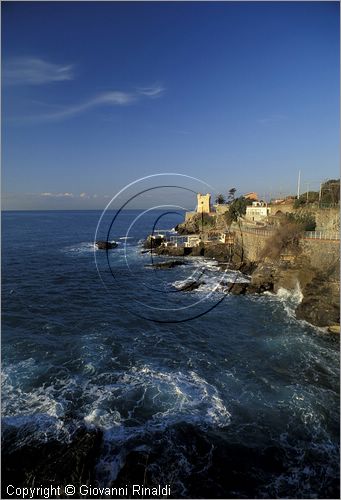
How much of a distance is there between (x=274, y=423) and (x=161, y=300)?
17047 millimetres

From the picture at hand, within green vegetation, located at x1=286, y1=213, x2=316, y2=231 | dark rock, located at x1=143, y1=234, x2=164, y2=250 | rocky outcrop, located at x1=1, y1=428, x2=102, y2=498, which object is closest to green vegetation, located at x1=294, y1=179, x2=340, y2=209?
green vegetation, located at x1=286, y1=213, x2=316, y2=231

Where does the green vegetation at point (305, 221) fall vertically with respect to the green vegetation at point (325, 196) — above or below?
below

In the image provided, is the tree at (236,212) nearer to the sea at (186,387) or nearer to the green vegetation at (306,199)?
the green vegetation at (306,199)

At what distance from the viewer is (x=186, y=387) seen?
15266 millimetres

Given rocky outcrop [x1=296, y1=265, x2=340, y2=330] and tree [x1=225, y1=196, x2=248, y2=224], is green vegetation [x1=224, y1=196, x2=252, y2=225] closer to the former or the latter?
tree [x1=225, y1=196, x2=248, y2=224]

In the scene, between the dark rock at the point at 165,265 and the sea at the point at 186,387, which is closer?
the sea at the point at 186,387

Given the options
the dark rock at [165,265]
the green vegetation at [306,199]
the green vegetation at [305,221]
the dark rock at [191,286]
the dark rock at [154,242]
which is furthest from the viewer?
the dark rock at [154,242]

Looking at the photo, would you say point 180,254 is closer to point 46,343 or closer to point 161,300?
point 161,300

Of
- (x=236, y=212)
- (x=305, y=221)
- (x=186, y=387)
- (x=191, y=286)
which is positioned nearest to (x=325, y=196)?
(x=305, y=221)

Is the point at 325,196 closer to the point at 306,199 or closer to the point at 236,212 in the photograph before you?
the point at 306,199

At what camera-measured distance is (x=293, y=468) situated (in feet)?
35.5

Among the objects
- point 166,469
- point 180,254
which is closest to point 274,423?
point 166,469

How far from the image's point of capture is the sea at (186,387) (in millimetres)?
10805

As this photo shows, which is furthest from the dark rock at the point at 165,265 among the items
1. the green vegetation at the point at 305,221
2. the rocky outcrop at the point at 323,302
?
the rocky outcrop at the point at 323,302
